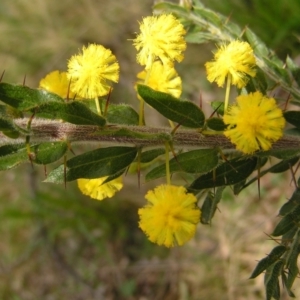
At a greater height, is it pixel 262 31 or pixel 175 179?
pixel 262 31

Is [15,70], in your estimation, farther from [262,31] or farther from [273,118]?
[273,118]

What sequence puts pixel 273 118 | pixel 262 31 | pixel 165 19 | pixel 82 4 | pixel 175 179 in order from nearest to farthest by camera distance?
pixel 273 118 → pixel 165 19 → pixel 262 31 → pixel 175 179 → pixel 82 4

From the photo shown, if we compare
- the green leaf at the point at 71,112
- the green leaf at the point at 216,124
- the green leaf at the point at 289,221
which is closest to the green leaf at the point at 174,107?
the green leaf at the point at 216,124

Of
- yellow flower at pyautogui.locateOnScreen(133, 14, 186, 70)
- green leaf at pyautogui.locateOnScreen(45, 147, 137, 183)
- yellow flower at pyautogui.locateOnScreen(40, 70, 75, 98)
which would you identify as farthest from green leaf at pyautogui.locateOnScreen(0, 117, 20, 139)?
yellow flower at pyautogui.locateOnScreen(133, 14, 186, 70)

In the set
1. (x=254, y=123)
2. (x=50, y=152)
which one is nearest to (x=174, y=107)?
(x=254, y=123)

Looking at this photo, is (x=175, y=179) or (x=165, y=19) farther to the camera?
(x=175, y=179)

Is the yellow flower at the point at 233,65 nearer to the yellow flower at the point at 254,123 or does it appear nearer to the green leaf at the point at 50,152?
the yellow flower at the point at 254,123

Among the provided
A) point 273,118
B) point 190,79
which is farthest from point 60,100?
point 190,79
